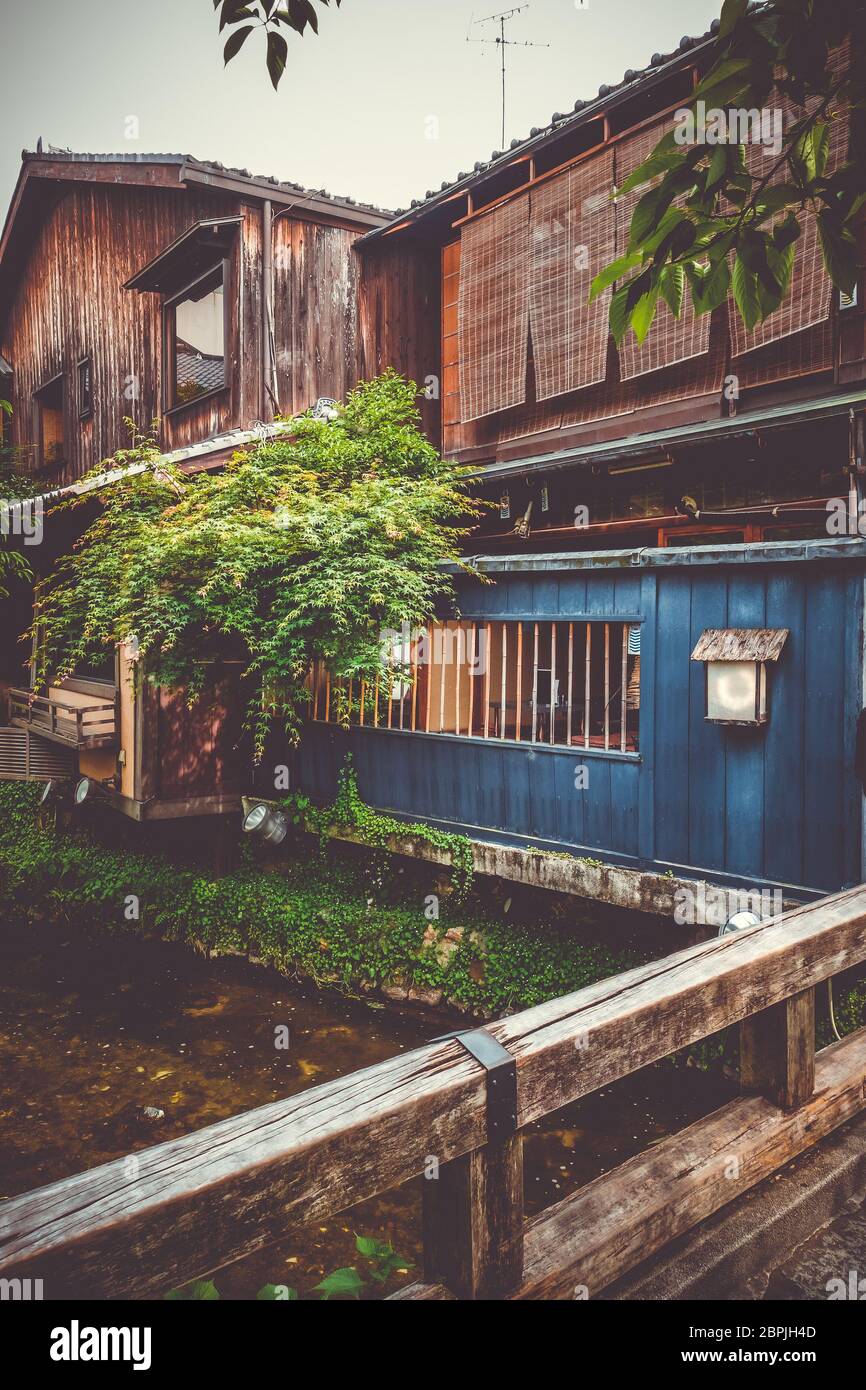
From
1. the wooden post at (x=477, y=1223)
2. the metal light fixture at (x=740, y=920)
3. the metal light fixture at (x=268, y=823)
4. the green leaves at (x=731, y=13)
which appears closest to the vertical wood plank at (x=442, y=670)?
the metal light fixture at (x=268, y=823)

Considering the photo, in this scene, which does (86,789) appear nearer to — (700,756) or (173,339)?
(173,339)

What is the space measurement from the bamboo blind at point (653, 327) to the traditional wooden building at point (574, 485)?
0.03 m

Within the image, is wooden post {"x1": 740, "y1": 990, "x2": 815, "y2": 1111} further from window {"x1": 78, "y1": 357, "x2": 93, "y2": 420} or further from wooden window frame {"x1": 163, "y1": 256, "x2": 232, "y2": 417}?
window {"x1": 78, "y1": 357, "x2": 93, "y2": 420}

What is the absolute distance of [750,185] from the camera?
7.67 feet

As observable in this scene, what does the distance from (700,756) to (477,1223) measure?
4290mm

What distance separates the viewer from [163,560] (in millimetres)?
8117

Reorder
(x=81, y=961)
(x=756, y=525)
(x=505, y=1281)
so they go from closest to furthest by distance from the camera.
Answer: (x=505, y=1281) < (x=756, y=525) < (x=81, y=961)

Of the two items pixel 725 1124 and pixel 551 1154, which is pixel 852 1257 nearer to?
pixel 725 1124

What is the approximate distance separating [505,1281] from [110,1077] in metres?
6.23

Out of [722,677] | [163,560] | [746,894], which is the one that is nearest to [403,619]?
[163,560]

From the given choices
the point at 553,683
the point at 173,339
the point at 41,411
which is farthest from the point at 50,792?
the point at 41,411

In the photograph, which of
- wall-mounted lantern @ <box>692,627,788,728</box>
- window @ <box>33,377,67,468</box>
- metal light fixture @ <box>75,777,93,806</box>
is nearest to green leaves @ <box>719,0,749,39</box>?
wall-mounted lantern @ <box>692,627,788,728</box>

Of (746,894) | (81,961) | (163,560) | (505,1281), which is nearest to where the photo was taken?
(505,1281)

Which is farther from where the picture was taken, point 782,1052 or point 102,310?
point 102,310
